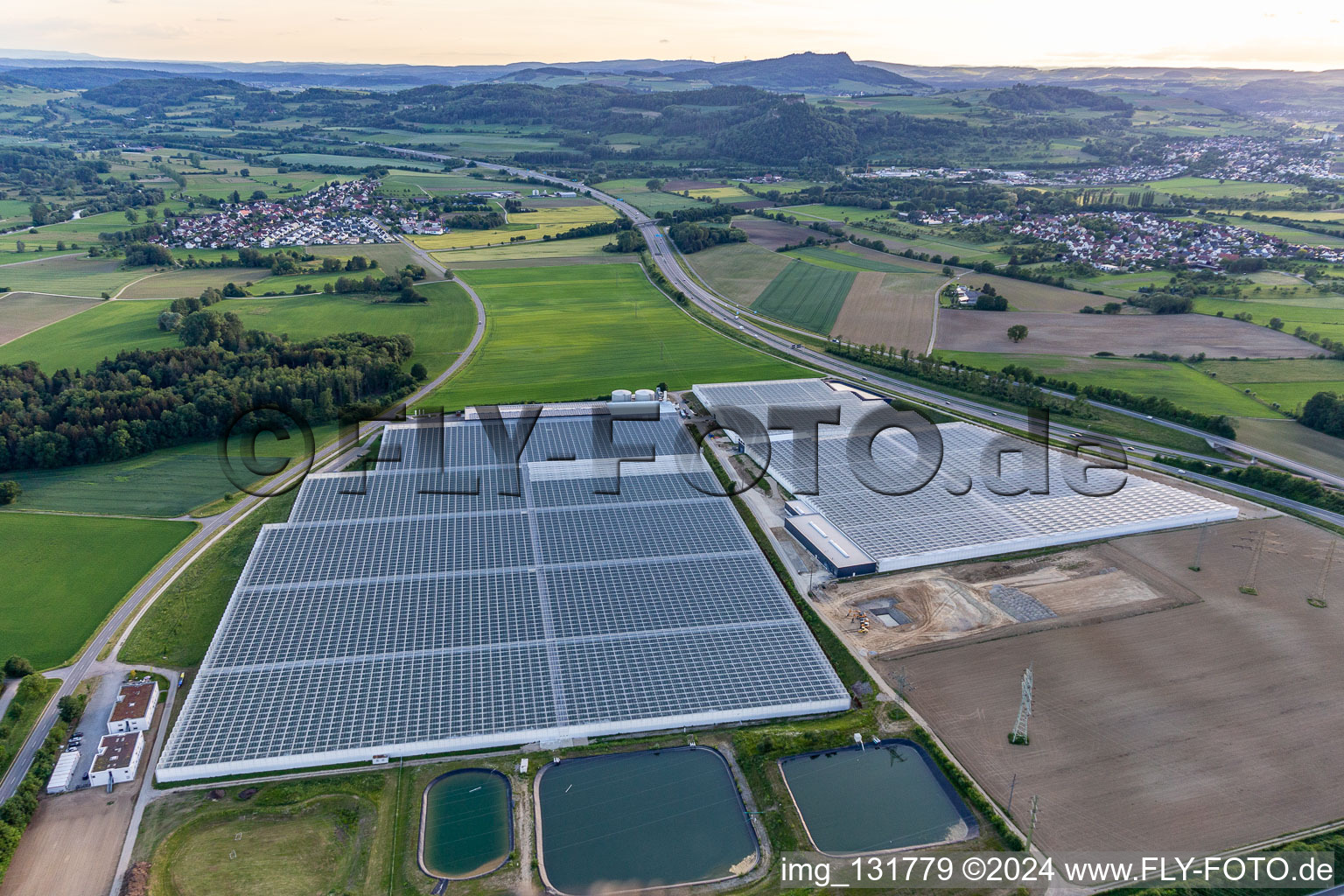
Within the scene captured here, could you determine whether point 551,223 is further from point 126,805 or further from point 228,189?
point 126,805

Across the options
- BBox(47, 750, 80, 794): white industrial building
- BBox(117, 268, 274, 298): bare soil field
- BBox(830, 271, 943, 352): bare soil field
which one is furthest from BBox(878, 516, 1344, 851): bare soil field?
BBox(117, 268, 274, 298): bare soil field

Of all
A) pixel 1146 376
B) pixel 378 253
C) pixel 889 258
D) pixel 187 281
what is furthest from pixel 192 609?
pixel 889 258

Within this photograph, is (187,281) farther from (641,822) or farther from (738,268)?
(641,822)

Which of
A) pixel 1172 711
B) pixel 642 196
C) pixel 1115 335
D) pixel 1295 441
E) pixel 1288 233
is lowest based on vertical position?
pixel 1172 711

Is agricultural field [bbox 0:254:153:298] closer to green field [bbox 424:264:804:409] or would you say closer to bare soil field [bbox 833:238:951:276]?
green field [bbox 424:264:804:409]

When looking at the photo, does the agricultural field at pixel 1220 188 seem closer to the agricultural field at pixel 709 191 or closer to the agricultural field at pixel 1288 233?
the agricultural field at pixel 1288 233

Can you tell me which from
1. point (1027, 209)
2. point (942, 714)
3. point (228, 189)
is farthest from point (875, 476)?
point (228, 189)
